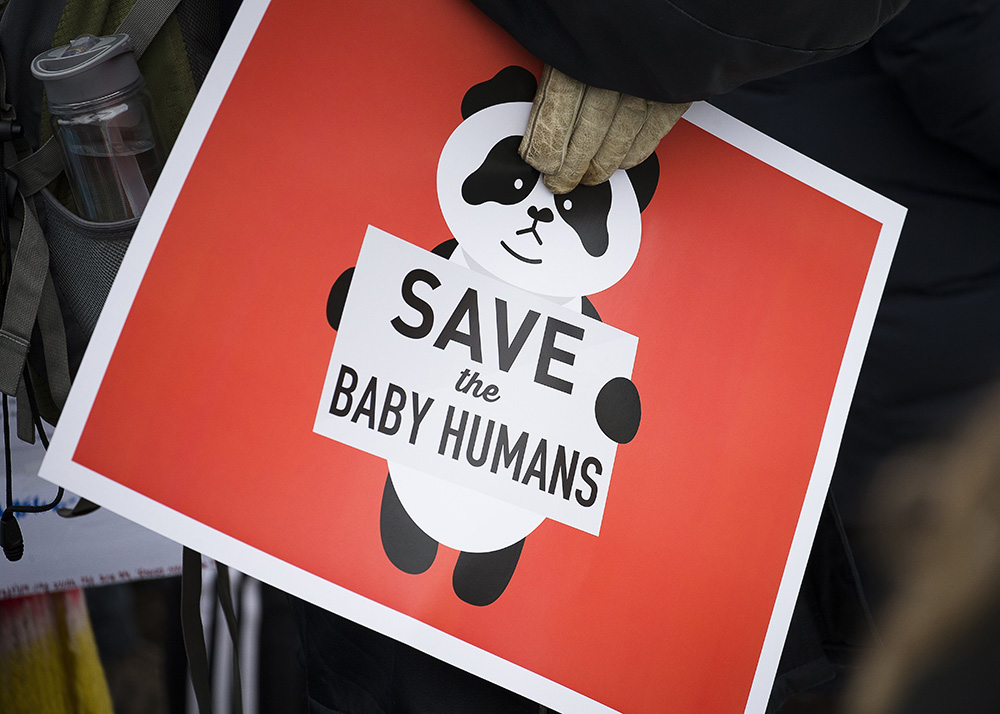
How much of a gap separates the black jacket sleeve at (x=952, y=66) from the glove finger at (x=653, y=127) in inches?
10.6

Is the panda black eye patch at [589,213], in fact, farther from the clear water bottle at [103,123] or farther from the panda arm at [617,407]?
the clear water bottle at [103,123]

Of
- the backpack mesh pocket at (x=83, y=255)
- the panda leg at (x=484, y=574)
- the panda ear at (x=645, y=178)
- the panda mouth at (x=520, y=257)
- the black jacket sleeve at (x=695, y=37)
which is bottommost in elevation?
the panda leg at (x=484, y=574)

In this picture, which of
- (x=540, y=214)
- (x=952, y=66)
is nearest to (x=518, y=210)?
(x=540, y=214)

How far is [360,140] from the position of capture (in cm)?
53

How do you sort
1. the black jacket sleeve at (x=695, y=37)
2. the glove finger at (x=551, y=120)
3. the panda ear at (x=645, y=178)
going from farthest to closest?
the panda ear at (x=645, y=178)
the glove finger at (x=551, y=120)
the black jacket sleeve at (x=695, y=37)

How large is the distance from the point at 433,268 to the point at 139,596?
85 centimetres

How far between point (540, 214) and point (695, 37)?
0.65 ft

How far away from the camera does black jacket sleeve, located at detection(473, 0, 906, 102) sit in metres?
0.38

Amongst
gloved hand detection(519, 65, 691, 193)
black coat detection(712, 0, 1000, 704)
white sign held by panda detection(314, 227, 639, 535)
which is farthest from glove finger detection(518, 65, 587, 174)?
black coat detection(712, 0, 1000, 704)

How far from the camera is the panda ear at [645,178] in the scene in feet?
1.92

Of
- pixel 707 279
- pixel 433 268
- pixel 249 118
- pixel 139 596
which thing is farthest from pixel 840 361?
pixel 139 596

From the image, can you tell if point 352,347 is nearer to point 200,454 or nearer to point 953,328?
point 200,454

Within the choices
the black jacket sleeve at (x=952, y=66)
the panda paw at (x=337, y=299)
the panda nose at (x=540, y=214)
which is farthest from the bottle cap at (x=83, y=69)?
the black jacket sleeve at (x=952, y=66)

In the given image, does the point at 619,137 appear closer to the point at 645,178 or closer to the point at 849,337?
the point at 645,178
